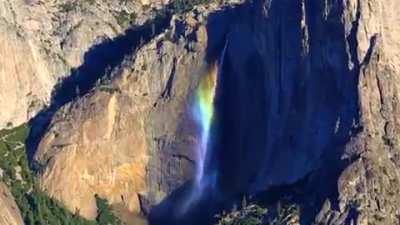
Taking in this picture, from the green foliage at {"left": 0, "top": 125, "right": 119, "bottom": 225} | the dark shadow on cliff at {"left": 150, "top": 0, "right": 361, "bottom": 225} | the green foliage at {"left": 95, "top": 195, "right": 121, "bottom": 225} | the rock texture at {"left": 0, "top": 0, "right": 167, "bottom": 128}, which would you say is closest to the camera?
the dark shadow on cliff at {"left": 150, "top": 0, "right": 361, "bottom": 225}

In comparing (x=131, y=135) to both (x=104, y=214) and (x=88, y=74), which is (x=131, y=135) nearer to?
(x=104, y=214)

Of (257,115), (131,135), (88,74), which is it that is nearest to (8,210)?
(131,135)

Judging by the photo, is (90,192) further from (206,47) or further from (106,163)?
(206,47)

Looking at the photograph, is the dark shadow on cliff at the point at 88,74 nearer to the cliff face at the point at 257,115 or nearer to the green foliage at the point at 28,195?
the green foliage at the point at 28,195

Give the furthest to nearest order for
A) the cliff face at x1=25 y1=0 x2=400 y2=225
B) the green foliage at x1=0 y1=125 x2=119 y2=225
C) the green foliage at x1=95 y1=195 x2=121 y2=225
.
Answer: the green foliage at x1=95 y1=195 x2=121 y2=225 → the green foliage at x1=0 y1=125 x2=119 y2=225 → the cliff face at x1=25 y1=0 x2=400 y2=225

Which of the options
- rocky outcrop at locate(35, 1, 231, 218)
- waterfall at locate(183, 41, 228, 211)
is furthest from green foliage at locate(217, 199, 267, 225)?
rocky outcrop at locate(35, 1, 231, 218)

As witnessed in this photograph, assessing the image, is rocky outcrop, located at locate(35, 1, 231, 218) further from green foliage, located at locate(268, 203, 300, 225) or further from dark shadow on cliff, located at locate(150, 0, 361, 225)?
green foliage, located at locate(268, 203, 300, 225)

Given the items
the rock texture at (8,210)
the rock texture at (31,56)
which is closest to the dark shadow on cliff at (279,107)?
the rock texture at (8,210)
